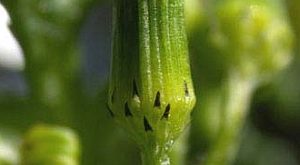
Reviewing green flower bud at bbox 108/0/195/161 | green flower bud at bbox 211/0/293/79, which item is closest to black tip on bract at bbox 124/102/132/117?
green flower bud at bbox 108/0/195/161

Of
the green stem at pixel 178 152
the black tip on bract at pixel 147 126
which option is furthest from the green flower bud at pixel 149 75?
the green stem at pixel 178 152

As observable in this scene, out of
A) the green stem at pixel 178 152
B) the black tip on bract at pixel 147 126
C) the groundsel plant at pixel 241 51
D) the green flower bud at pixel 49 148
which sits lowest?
the green stem at pixel 178 152

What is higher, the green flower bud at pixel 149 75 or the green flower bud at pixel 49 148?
the green flower bud at pixel 149 75

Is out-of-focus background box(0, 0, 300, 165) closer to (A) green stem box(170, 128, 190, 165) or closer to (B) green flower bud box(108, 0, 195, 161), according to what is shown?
(A) green stem box(170, 128, 190, 165)

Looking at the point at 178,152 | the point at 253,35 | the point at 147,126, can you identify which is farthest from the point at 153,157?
the point at 253,35

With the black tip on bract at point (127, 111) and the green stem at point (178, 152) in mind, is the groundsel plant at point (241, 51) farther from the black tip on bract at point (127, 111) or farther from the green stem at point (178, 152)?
the black tip on bract at point (127, 111)

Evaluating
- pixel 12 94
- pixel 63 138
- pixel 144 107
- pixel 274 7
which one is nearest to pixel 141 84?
pixel 144 107
